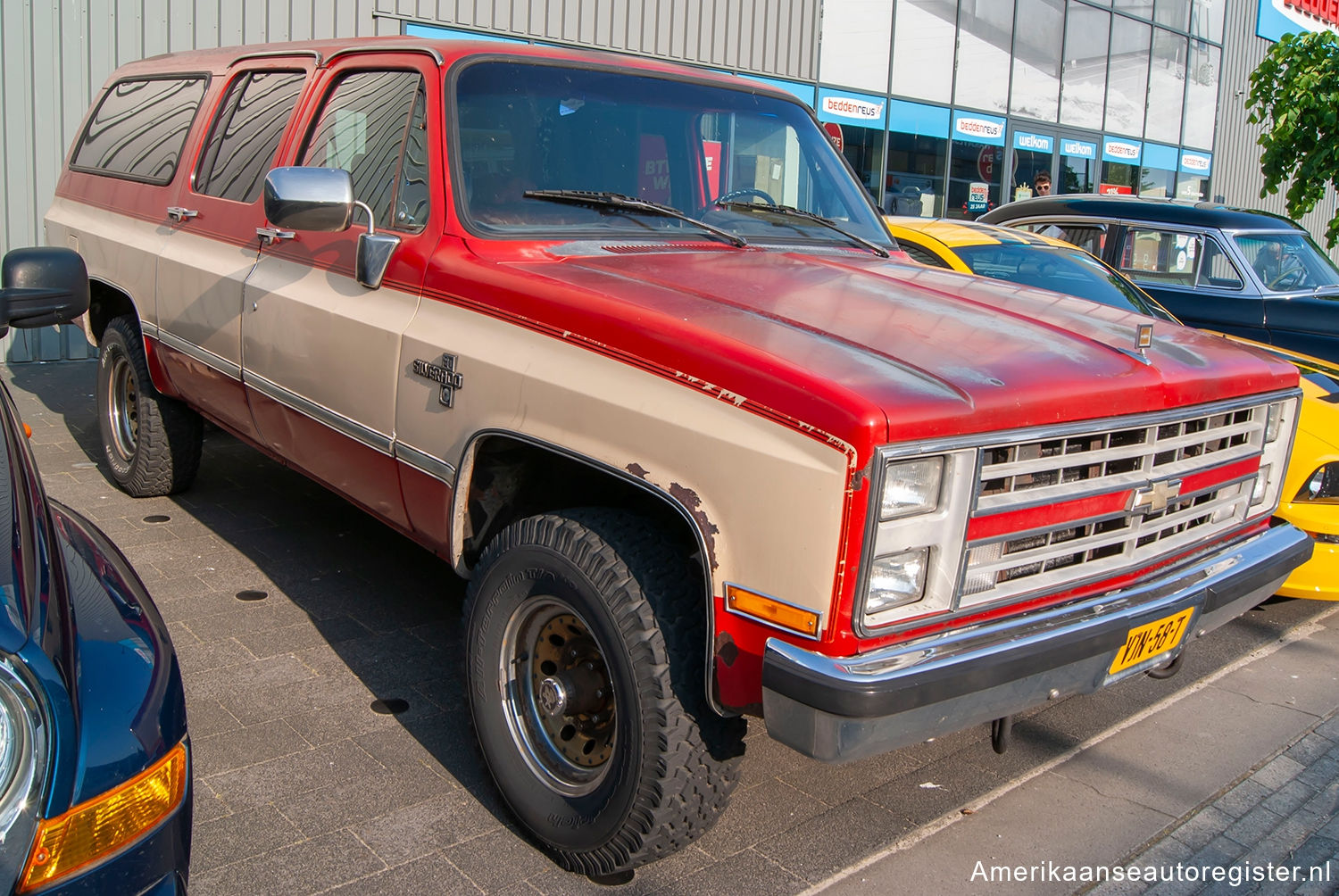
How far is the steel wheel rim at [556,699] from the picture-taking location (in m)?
2.71

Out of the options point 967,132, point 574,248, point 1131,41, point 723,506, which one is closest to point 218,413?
point 574,248

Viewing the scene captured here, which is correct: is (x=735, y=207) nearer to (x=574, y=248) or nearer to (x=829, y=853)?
(x=574, y=248)

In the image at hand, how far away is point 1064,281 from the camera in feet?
20.8

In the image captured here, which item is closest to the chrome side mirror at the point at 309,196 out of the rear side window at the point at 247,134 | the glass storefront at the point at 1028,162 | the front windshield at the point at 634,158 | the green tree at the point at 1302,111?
the front windshield at the point at 634,158

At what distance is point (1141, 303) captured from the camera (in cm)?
618

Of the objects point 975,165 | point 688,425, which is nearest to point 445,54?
point 688,425

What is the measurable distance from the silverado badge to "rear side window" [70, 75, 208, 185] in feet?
8.05

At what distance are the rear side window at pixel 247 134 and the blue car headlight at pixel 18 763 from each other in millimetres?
2827

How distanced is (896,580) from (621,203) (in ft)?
5.31

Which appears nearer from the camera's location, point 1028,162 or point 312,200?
point 312,200

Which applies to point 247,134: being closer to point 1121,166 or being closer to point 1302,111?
point 1302,111

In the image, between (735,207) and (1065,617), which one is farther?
(735,207)

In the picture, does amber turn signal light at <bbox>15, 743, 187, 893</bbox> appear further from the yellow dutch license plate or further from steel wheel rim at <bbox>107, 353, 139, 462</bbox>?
steel wheel rim at <bbox>107, 353, 139, 462</bbox>

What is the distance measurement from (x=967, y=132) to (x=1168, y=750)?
1339 centimetres
